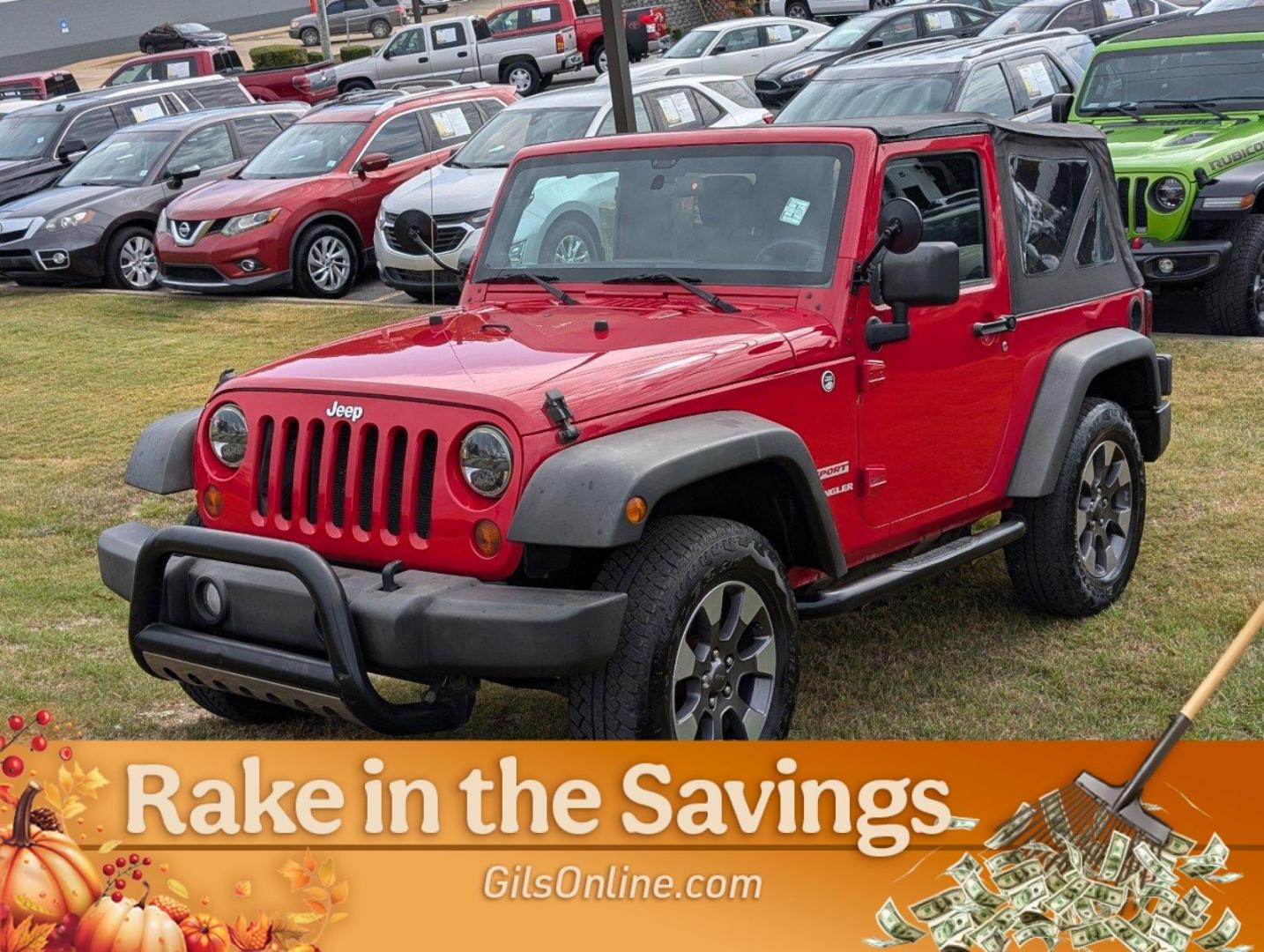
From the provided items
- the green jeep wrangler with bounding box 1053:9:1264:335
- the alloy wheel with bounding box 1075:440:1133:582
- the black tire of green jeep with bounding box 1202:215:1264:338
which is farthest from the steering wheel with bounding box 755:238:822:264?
the black tire of green jeep with bounding box 1202:215:1264:338

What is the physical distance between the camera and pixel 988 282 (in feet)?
17.8

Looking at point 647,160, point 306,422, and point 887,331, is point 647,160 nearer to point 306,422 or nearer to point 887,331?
point 887,331

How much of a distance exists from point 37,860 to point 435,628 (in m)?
1.00

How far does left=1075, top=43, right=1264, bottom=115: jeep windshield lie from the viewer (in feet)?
35.0

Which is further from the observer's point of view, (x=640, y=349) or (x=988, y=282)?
(x=988, y=282)

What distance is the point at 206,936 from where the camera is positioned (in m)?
3.47

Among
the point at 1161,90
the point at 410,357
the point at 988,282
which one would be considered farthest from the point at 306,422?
the point at 1161,90

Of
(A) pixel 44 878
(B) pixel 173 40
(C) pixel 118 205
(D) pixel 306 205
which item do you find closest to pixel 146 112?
(C) pixel 118 205

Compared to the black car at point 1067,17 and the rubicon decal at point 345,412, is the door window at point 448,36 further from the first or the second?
the rubicon decal at point 345,412

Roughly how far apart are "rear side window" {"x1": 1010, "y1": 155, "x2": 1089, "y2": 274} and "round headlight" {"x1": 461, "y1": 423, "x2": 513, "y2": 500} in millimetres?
2375

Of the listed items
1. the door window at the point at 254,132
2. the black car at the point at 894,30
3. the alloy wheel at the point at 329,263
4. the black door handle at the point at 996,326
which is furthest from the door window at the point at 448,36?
the black door handle at the point at 996,326

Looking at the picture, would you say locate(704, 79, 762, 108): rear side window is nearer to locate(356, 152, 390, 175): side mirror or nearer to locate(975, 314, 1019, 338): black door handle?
locate(356, 152, 390, 175): side mirror

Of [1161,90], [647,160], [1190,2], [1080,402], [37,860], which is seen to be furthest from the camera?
[1190,2]

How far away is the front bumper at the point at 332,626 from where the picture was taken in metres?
3.82
